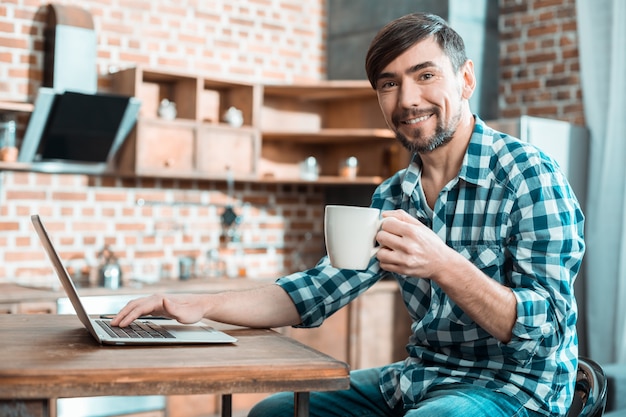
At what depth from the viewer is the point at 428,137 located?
1843 millimetres

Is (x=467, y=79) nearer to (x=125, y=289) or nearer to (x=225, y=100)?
(x=125, y=289)

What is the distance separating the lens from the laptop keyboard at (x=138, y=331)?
1.50 meters

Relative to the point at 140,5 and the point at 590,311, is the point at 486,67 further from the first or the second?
the point at 140,5

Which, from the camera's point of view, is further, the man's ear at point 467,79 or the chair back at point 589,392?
the man's ear at point 467,79

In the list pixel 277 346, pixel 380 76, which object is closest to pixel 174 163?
pixel 380 76

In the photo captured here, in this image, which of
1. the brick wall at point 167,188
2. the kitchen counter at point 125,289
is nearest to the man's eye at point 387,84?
the kitchen counter at point 125,289

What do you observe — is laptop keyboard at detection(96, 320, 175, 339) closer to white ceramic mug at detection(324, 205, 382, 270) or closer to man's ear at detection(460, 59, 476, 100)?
white ceramic mug at detection(324, 205, 382, 270)

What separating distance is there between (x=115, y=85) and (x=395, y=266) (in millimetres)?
3454

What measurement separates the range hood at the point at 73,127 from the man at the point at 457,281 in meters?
2.44

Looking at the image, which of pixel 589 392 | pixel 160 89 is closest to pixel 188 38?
pixel 160 89

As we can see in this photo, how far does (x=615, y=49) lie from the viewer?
Result: 4344 millimetres

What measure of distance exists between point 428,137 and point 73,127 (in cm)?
268

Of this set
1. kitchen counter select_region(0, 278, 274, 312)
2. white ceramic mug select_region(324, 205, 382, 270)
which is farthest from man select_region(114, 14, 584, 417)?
kitchen counter select_region(0, 278, 274, 312)

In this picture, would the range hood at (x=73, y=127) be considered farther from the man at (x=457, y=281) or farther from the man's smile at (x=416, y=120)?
the man's smile at (x=416, y=120)
